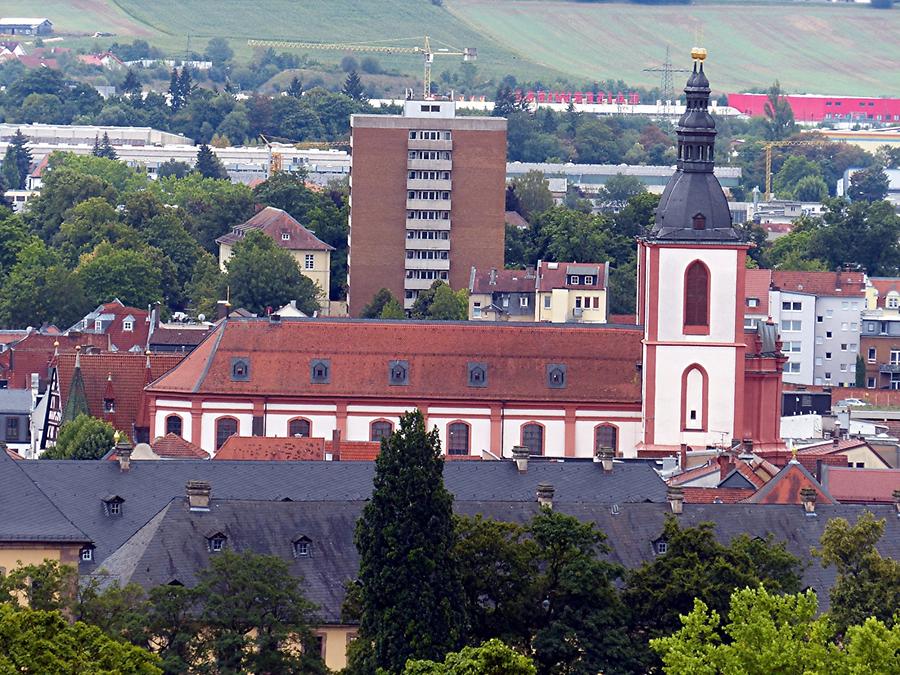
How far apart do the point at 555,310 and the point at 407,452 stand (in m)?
94.0

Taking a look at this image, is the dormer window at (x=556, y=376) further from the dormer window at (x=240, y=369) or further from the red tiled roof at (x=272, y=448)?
the dormer window at (x=240, y=369)

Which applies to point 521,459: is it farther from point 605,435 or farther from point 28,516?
point 605,435

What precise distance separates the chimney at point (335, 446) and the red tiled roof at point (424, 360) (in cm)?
226

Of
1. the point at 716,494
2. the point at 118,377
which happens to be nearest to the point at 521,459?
the point at 716,494

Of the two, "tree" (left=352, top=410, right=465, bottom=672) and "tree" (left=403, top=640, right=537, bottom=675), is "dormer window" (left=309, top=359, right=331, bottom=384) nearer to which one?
"tree" (left=352, top=410, right=465, bottom=672)

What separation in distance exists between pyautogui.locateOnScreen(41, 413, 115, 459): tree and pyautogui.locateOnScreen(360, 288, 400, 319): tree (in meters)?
57.6

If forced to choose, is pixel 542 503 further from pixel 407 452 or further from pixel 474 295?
pixel 474 295

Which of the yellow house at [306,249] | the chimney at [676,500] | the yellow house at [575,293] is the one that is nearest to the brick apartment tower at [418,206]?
the yellow house at [306,249]

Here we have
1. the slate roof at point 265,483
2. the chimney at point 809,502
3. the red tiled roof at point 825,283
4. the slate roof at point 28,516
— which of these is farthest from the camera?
the red tiled roof at point 825,283

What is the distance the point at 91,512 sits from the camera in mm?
94938

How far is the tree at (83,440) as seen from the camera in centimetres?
11788

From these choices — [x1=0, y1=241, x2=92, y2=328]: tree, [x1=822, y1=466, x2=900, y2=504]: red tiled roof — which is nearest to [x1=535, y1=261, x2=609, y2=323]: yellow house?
[x1=0, y1=241, x2=92, y2=328]: tree

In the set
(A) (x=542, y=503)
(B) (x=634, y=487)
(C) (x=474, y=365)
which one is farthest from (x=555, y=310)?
(A) (x=542, y=503)

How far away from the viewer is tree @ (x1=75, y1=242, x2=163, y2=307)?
591 ft
